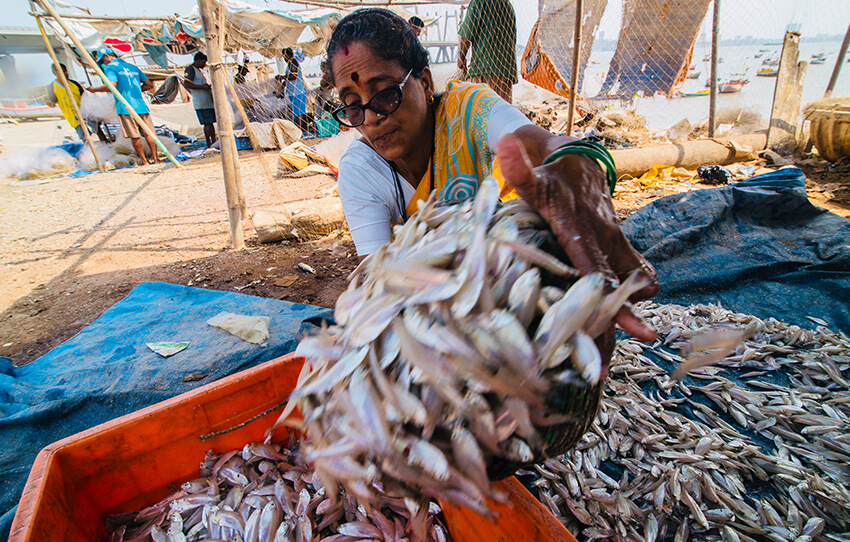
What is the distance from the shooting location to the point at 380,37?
152 cm

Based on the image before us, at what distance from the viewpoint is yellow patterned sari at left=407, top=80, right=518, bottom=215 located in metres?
1.64

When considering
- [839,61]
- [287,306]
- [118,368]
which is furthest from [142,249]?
[839,61]

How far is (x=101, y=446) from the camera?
4.14ft

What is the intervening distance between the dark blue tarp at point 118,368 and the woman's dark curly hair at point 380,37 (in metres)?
1.28

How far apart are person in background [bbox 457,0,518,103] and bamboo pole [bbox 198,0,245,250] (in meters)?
3.01

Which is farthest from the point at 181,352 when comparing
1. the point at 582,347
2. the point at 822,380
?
the point at 822,380

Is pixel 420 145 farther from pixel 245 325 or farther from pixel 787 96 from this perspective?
pixel 787 96

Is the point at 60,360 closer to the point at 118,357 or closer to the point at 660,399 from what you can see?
the point at 118,357

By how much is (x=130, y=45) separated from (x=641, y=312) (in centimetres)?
1860

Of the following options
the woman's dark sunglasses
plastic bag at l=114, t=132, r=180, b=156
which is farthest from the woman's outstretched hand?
plastic bag at l=114, t=132, r=180, b=156

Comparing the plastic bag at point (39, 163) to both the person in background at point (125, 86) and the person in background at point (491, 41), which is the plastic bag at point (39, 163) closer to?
the person in background at point (125, 86)

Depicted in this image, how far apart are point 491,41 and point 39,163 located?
1228cm

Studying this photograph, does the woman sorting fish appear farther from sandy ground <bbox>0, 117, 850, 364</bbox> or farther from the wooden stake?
the wooden stake

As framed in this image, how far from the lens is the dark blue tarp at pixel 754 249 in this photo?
2.30 m
